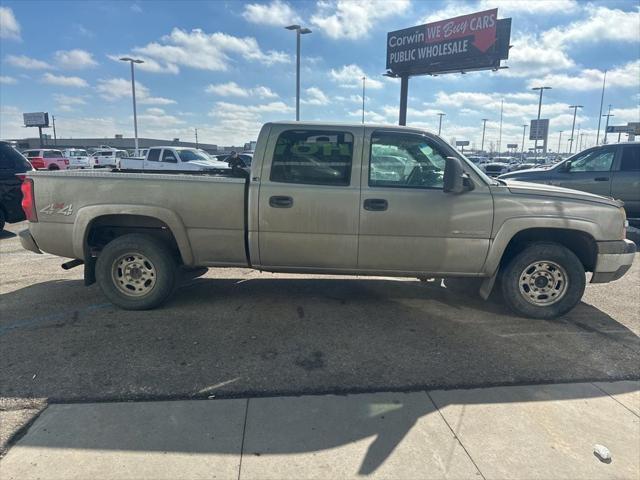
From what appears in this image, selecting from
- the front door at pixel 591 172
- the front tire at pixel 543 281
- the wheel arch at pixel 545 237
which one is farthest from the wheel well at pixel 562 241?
the front door at pixel 591 172

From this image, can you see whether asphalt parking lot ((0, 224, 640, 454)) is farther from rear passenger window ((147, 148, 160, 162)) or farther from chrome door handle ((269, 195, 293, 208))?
rear passenger window ((147, 148, 160, 162))

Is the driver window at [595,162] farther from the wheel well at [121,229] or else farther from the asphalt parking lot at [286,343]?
the wheel well at [121,229]

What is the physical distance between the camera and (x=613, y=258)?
4.46m

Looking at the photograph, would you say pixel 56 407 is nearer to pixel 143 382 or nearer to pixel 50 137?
pixel 143 382

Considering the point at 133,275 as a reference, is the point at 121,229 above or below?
above

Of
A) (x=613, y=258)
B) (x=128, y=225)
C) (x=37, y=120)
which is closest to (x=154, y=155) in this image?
(x=128, y=225)

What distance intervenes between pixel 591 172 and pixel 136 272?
926 cm

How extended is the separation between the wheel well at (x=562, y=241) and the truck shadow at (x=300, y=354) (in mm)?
639

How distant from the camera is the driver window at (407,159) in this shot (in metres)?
4.32

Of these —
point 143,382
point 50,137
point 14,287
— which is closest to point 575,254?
point 143,382

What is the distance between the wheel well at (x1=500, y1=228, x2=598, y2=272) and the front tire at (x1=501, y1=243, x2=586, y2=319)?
118 mm

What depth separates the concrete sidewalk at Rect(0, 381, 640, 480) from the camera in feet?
7.93

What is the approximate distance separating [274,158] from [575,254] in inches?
130

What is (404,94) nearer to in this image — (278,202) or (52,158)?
(52,158)
